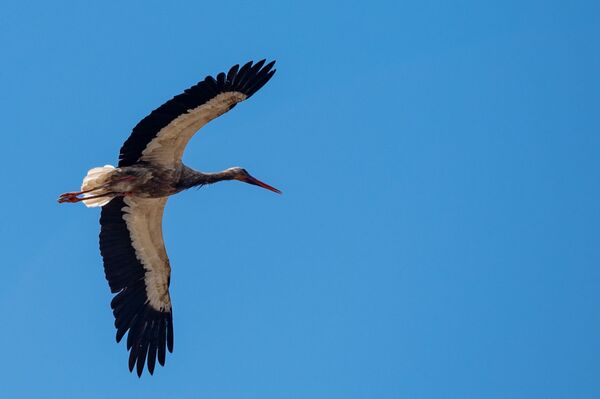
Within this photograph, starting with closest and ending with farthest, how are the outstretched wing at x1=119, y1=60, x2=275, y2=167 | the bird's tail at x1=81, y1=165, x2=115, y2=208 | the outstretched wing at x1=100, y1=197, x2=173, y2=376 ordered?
the outstretched wing at x1=119, y1=60, x2=275, y2=167, the bird's tail at x1=81, y1=165, x2=115, y2=208, the outstretched wing at x1=100, y1=197, x2=173, y2=376

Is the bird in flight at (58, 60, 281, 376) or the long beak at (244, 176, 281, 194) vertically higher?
the long beak at (244, 176, 281, 194)

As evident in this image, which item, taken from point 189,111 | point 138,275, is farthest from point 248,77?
point 138,275

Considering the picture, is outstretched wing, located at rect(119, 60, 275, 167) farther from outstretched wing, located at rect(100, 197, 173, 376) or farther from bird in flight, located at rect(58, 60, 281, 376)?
outstretched wing, located at rect(100, 197, 173, 376)

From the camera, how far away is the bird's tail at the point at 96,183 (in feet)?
56.0

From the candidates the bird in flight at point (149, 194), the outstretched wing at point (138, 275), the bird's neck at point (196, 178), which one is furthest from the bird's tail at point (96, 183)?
the bird's neck at point (196, 178)

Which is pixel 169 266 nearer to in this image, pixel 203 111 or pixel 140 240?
pixel 140 240

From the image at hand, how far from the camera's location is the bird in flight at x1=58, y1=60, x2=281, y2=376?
16.2 metres

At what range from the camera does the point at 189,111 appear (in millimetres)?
16266

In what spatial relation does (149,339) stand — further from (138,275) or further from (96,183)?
→ (96,183)

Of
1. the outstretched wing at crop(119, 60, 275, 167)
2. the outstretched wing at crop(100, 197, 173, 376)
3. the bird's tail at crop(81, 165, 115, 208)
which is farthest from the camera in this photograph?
the outstretched wing at crop(100, 197, 173, 376)

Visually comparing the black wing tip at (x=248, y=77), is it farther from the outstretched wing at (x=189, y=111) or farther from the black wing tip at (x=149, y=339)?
the black wing tip at (x=149, y=339)

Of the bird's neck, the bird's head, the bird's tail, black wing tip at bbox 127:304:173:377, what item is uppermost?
the bird's head

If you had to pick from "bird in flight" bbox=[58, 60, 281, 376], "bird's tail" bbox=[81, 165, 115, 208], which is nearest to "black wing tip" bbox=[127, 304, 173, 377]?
"bird in flight" bbox=[58, 60, 281, 376]

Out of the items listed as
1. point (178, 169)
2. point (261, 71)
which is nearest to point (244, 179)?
point (178, 169)
